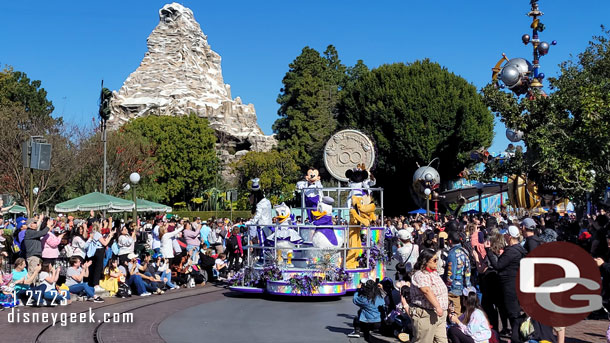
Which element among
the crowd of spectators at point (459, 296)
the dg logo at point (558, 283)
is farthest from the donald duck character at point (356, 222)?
the dg logo at point (558, 283)

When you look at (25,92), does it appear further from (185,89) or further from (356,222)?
(356,222)

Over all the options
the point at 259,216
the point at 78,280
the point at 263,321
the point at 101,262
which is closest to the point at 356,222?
the point at 259,216

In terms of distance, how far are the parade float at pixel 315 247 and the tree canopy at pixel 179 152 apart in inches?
1857

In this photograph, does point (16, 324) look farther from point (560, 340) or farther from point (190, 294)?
point (560, 340)

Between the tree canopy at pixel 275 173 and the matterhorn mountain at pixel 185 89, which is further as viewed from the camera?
the matterhorn mountain at pixel 185 89

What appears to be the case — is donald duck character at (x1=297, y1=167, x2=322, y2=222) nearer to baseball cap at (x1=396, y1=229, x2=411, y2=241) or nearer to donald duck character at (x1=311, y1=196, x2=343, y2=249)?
donald duck character at (x1=311, y1=196, x2=343, y2=249)

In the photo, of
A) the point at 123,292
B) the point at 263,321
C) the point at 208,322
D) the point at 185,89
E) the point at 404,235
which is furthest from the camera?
the point at 185,89

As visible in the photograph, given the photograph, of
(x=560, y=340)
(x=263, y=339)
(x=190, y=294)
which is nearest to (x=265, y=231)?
(x=190, y=294)

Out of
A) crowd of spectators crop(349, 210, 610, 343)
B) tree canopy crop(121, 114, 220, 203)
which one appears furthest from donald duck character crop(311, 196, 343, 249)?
tree canopy crop(121, 114, 220, 203)

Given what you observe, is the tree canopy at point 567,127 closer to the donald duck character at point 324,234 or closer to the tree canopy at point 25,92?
the donald duck character at point 324,234

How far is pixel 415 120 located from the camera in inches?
1971

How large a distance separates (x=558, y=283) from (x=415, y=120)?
42059mm

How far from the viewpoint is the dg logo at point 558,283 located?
345 inches

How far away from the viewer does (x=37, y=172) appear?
40.6m
